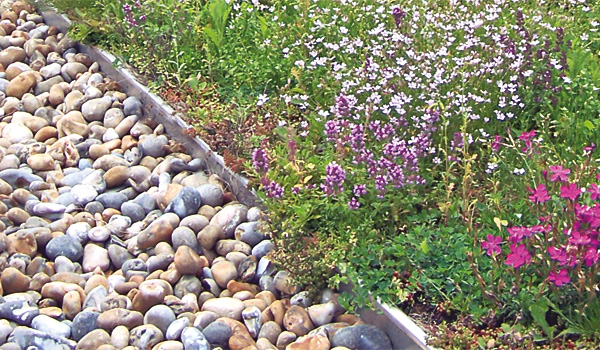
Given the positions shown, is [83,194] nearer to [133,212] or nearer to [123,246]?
[133,212]

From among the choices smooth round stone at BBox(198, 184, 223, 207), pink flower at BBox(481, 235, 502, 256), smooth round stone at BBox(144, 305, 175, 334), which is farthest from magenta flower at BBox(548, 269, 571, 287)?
smooth round stone at BBox(198, 184, 223, 207)

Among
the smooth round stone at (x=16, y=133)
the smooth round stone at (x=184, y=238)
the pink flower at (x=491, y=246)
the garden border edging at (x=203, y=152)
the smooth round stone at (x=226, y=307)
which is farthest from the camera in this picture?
the smooth round stone at (x=16, y=133)

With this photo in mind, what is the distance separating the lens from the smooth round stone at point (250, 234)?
451cm

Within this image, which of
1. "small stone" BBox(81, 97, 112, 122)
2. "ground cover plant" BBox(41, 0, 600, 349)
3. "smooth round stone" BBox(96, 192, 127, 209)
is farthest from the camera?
"small stone" BBox(81, 97, 112, 122)

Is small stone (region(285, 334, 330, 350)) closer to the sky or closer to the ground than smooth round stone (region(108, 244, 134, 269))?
closer to the sky

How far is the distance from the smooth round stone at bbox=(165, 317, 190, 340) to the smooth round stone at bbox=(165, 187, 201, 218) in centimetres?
93

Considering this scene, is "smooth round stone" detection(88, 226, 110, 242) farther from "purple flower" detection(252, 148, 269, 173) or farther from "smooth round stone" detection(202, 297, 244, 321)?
"purple flower" detection(252, 148, 269, 173)

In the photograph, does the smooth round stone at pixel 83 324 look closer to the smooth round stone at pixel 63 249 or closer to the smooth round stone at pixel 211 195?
the smooth round stone at pixel 63 249

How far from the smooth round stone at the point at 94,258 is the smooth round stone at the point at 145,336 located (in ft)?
2.31

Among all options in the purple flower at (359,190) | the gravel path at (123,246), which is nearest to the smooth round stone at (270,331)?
the gravel path at (123,246)

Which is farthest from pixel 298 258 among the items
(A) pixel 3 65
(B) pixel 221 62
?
(A) pixel 3 65

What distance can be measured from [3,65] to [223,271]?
10.9 ft

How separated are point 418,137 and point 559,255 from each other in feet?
3.88

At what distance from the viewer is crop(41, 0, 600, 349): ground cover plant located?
355 cm
